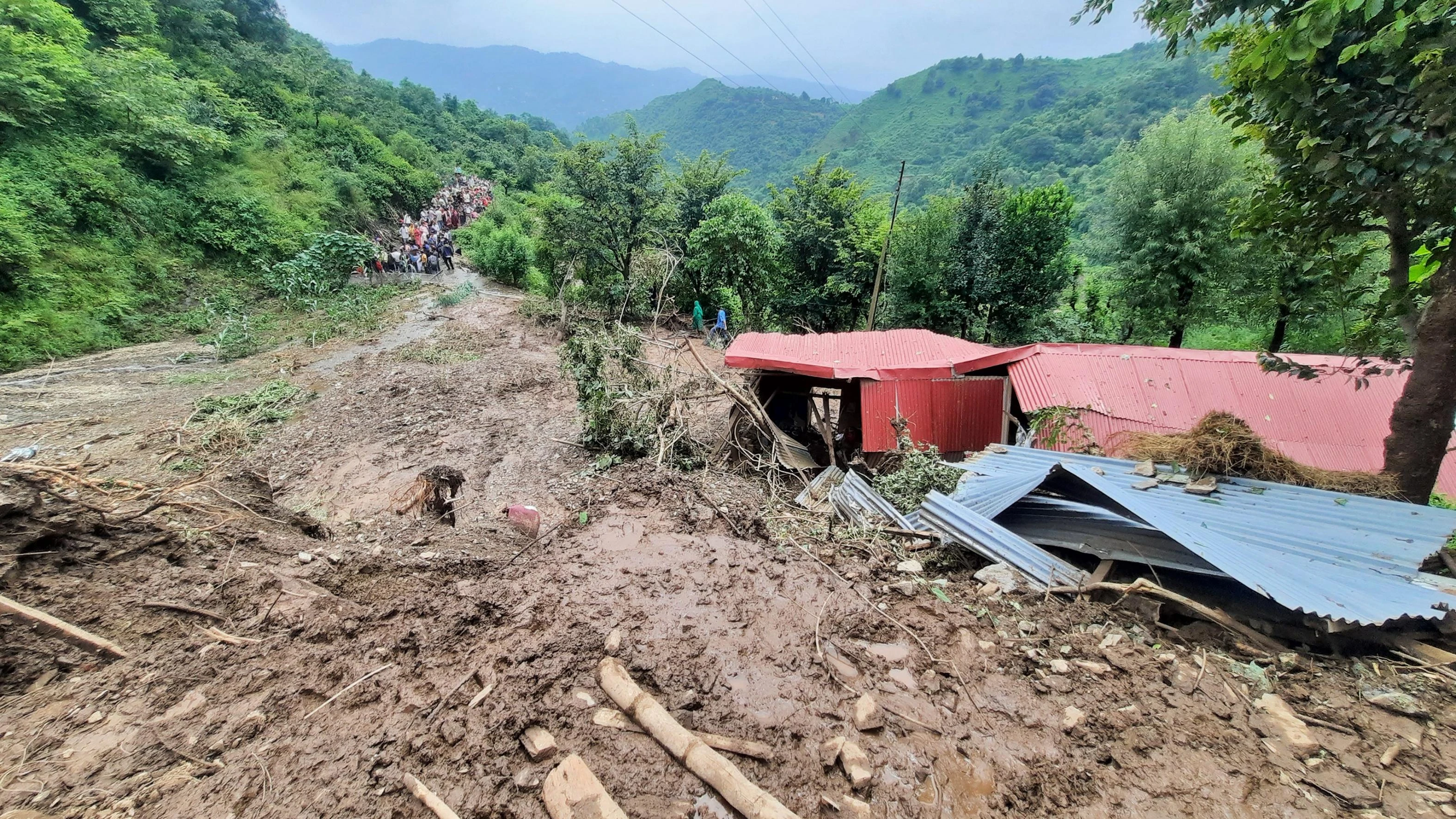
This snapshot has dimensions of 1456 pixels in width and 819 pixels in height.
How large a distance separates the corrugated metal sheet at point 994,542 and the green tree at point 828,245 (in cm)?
1241

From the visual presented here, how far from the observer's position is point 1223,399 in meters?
7.17

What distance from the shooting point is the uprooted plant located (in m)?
7.43

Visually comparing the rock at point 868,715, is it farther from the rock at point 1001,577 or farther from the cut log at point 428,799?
the cut log at point 428,799

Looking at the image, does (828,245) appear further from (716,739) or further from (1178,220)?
(716,739)

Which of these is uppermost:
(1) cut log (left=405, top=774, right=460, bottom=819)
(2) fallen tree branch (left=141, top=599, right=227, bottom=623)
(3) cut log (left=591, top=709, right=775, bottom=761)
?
(2) fallen tree branch (left=141, top=599, right=227, bottom=623)

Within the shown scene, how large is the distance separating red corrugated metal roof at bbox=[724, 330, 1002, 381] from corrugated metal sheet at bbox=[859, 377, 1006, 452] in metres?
0.26

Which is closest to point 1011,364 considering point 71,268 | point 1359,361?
point 1359,361

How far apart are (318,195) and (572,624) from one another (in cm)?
2554

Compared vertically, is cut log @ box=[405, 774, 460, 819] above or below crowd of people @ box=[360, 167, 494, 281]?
below

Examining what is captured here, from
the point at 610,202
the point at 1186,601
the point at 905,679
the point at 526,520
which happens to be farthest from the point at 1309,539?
the point at 610,202

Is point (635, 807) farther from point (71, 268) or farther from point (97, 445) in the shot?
point (71, 268)

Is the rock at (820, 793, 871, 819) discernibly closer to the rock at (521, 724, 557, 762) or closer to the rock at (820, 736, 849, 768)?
the rock at (820, 736, 849, 768)

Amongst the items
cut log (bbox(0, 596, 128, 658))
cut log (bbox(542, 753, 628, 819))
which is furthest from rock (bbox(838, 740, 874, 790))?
cut log (bbox(0, 596, 128, 658))

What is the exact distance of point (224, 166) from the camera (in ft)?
58.4
